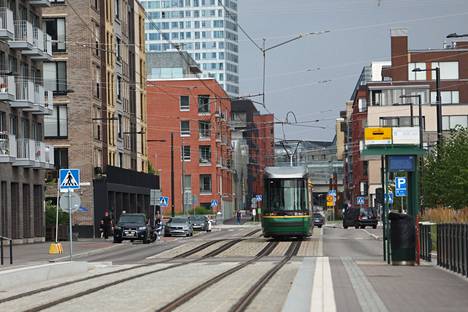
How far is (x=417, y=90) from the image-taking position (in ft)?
378

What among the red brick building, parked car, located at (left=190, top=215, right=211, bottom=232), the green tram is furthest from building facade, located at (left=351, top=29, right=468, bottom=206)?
the green tram

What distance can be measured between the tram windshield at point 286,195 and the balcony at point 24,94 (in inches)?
635

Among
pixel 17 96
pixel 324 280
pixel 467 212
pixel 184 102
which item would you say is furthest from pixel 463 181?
pixel 184 102

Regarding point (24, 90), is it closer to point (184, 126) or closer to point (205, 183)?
point (184, 126)

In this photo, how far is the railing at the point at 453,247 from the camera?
23325mm

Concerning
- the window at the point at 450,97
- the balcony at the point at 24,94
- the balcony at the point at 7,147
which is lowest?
the balcony at the point at 7,147

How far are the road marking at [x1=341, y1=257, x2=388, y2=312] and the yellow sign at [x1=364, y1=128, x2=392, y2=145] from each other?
5.68m

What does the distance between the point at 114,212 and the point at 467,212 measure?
1688 inches

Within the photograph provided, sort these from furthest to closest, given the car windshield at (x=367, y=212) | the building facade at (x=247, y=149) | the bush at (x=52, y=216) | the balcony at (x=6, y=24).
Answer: the building facade at (x=247, y=149) → the car windshield at (x=367, y=212) → the bush at (x=52, y=216) → the balcony at (x=6, y=24)

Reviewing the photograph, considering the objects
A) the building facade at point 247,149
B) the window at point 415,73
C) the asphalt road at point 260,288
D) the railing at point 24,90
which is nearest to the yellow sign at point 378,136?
the asphalt road at point 260,288

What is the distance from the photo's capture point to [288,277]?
25500 mm

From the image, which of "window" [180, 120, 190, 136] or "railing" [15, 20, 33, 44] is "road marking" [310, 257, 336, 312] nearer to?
"railing" [15, 20, 33, 44]

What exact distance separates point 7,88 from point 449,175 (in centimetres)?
2268

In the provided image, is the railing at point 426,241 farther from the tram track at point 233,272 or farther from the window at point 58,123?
the window at point 58,123
